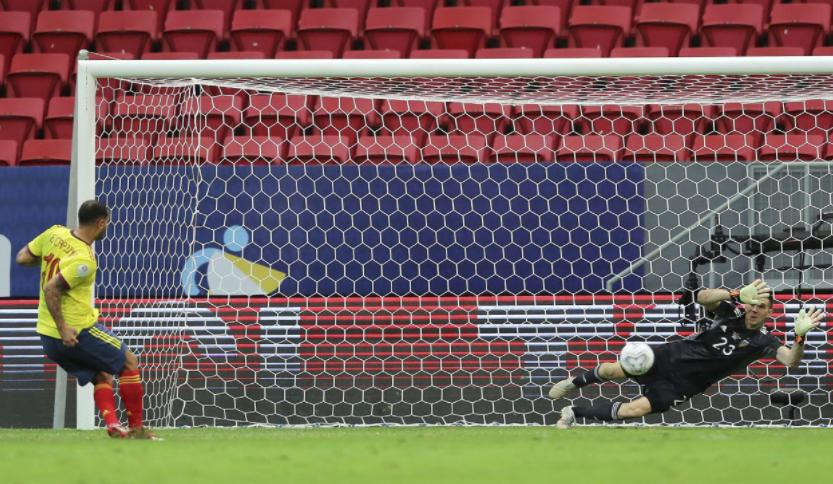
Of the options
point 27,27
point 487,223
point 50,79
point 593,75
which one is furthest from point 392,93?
point 27,27

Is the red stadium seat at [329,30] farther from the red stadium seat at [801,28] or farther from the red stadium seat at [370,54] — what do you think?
the red stadium seat at [801,28]

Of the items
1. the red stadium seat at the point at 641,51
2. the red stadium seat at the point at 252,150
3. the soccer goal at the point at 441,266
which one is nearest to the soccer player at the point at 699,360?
the soccer goal at the point at 441,266

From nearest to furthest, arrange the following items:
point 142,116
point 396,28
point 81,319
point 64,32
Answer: point 81,319 → point 142,116 → point 396,28 → point 64,32

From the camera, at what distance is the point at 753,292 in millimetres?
7629

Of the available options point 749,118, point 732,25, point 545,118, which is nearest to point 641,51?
point 732,25

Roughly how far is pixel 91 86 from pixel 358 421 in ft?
9.99

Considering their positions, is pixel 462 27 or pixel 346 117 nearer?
pixel 346 117

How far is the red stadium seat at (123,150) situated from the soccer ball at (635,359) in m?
3.72

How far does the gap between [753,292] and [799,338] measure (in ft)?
1.21

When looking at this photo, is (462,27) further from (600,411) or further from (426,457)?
(426,457)

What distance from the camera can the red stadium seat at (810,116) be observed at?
1012cm

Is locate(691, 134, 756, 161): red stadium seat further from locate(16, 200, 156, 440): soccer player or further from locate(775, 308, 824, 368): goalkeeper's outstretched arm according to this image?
locate(16, 200, 156, 440): soccer player

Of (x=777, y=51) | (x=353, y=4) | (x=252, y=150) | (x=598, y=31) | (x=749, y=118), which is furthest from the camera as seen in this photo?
(x=353, y=4)

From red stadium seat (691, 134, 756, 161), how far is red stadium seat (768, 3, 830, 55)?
2943 mm
